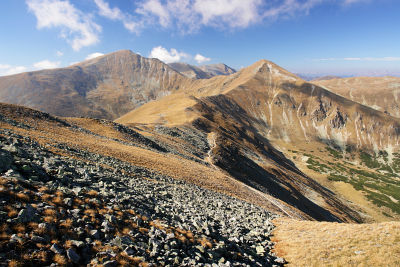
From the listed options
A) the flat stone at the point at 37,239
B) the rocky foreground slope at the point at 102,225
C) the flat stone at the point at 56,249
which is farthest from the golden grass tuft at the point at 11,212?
the flat stone at the point at 56,249

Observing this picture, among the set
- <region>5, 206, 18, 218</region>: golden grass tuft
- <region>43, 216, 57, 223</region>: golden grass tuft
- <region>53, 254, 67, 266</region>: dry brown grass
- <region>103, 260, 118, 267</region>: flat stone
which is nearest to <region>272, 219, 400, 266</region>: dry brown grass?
<region>103, 260, 118, 267</region>: flat stone

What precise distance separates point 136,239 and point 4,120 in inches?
1187

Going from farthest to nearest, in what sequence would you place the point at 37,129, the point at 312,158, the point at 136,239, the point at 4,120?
the point at 312,158, the point at 37,129, the point at 4,120, the point at 136,239

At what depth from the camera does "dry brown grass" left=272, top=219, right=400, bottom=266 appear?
48.4 ft

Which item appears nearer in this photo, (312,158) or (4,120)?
(4,120)

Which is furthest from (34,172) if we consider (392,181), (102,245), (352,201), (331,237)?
(392,181)

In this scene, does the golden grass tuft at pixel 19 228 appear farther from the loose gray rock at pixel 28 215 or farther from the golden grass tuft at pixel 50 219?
the golden grass tuft at pixel 50 219

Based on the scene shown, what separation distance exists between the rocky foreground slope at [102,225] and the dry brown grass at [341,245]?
1752mm

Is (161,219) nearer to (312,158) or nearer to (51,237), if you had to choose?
(51,237)

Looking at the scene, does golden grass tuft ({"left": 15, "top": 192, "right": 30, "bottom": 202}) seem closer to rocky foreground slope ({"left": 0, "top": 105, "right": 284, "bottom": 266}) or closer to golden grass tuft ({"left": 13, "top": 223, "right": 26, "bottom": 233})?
rocky foreground slope ({"left": 0, "top": 105, "right": 284, "bottom": 266})

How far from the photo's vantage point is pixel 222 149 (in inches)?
2544

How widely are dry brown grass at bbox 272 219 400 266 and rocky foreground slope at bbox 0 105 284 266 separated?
1.75m

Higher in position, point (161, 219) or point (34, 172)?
point (34, 172)

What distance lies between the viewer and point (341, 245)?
16953 mm
